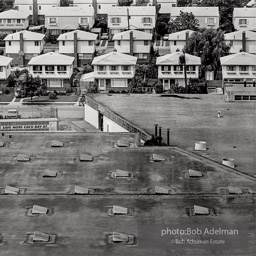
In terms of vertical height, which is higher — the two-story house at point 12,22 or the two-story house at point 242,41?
the two-story house at point 12,22

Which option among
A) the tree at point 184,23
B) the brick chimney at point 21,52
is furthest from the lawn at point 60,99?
the tree at point 184,23

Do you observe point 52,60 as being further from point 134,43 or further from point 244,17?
point 244,17

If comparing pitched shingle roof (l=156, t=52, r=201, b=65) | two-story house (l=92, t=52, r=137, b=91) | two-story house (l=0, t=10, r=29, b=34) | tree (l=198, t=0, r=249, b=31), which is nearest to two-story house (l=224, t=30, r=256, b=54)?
pitched shingle roof (l=156, t=52, r=201, b=65)

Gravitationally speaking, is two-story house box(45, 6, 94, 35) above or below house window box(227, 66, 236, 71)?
above

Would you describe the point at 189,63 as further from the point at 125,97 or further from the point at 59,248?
the point at 59,248

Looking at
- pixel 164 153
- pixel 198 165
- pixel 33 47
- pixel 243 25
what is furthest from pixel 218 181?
pixel 243 25

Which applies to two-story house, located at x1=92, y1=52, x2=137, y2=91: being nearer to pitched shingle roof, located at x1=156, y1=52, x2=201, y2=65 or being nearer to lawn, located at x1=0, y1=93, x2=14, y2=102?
pitched shingle roof, located at x1=156, y1=52, x2=201, y2=65

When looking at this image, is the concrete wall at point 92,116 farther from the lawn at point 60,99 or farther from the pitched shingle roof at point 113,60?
the pitched shingle roof at point 113,60
